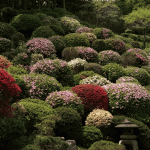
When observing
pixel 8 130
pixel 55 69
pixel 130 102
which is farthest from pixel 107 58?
pixel 8 130

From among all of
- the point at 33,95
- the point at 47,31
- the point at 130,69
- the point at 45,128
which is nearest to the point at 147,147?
the point at 45,128

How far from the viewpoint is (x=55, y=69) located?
44.1 feet

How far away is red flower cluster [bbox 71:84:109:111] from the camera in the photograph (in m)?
11.2

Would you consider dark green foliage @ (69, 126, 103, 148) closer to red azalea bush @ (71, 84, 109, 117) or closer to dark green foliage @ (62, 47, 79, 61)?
red azalea bush @ (71, 84, 109, 117)

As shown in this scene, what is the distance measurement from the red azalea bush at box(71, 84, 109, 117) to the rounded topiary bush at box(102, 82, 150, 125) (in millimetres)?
511

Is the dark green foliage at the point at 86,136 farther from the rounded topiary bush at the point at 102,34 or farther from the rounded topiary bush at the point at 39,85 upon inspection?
the rounded topiary bush at the point at 102,34

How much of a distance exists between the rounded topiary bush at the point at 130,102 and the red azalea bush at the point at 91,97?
511mm

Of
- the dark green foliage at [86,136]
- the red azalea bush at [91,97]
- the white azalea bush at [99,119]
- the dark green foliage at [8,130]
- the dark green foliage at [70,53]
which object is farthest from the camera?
the dark green foliage at [70,53]

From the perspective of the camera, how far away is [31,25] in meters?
21.8

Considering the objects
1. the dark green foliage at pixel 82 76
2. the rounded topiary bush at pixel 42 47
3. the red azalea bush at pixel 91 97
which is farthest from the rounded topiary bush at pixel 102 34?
the red azalea bush at pixel 91 97

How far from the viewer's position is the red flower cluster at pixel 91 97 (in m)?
11.2

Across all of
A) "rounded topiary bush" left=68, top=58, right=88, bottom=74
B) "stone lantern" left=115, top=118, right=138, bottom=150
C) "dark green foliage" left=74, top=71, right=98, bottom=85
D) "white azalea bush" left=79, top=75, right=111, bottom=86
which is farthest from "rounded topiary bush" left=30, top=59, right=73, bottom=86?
"stone lantern" left=115, top=118, right=138, bottom=150

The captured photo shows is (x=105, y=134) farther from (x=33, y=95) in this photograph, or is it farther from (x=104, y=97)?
(x=33, y=95)

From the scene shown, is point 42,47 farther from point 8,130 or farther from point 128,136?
point 8,130
